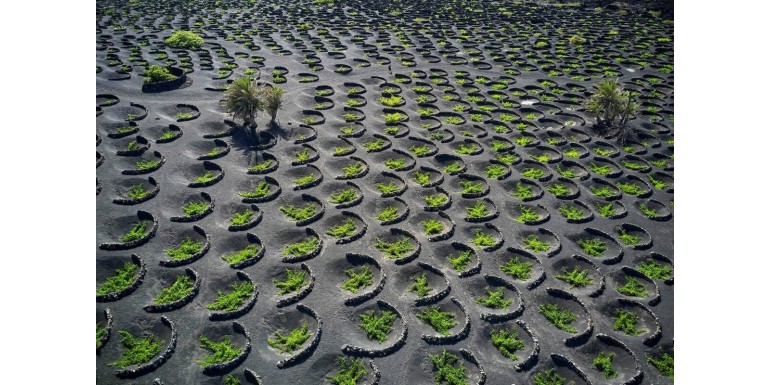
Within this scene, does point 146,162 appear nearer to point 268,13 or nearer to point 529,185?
point 529,185

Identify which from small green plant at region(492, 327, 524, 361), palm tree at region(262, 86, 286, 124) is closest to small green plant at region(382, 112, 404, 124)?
palm tree at region(262, 86, 286, 124)

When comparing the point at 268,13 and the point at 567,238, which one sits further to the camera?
the point at 268,13

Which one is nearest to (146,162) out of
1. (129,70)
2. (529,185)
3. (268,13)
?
(129,70)

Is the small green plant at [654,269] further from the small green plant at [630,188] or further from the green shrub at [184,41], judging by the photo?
the green shrub at [184,41]

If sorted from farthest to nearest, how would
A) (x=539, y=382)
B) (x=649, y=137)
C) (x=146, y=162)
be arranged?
1. (x=649, y=137)
2. (x=146, y=162)
3. (x=539, y=382)

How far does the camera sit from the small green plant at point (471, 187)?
46.3 feet

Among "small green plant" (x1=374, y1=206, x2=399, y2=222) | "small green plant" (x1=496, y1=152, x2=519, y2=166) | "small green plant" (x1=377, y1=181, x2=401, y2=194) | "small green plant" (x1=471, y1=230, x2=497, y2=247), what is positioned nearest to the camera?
"small green plant" (x1=471, y1=230, x2=497, y2=247)

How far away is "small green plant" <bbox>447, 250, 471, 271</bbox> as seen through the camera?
37.2ft

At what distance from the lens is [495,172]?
15.1m

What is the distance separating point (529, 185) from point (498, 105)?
245 inches

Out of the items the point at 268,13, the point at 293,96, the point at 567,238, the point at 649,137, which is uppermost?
the point at 268,13

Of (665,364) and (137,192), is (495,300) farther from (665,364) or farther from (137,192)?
(137,192)

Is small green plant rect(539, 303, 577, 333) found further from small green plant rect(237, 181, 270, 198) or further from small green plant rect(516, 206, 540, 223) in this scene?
small green plant rect(237, 181, 270, 198)

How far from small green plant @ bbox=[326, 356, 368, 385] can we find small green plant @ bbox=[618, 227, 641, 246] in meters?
7.91
